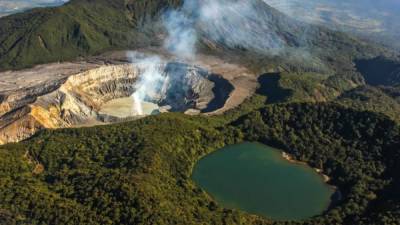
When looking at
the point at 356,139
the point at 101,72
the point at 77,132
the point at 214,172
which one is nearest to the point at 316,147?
the point at 356,139

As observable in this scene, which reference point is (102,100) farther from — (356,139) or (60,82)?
(356,139)

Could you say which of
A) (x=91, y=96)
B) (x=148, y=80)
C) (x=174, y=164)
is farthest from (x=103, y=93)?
(x=174, y=164)

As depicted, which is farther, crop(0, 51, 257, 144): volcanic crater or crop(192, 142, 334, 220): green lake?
crop(0, 51, 257, 144): volcanic crater

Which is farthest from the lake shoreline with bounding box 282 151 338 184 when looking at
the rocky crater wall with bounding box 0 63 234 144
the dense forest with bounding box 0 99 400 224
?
the rocky crater wall with bounding box 0 63 234 144

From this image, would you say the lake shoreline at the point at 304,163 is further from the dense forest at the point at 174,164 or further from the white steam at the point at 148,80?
the white steam at the point at 148,80

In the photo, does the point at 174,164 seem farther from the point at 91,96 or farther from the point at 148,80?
the point at 148,80

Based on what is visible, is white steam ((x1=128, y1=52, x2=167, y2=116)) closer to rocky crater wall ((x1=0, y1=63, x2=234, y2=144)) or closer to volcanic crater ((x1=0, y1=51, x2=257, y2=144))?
volcanic crater ((x1=0, y1=51, x2=257, y2=144))
